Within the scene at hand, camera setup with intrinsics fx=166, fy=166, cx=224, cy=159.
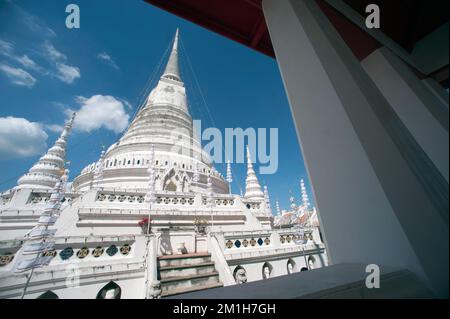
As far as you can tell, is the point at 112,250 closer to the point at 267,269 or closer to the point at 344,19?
the point at 267,269

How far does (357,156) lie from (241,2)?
202cm

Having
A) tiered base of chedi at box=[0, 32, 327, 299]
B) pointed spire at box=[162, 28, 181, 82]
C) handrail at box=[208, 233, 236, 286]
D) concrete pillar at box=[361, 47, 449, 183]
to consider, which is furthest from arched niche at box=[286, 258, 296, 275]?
pointed spire at box=[162, 28, 181, 82]

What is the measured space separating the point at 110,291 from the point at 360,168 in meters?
3.36

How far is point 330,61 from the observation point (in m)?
1.09

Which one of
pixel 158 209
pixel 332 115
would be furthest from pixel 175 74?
pixel 332 115

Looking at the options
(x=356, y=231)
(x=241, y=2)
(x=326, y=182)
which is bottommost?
(x=356, y=231)

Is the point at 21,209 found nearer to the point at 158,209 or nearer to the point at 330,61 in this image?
the point at 158,209

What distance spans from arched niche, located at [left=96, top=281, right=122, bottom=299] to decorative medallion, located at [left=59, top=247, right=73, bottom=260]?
74 centimetres

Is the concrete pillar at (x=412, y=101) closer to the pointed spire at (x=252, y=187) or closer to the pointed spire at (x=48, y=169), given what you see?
the pointed spire at (x=48, y=169)

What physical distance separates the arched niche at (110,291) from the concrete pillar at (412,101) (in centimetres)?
361

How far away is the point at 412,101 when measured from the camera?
1.31 metres

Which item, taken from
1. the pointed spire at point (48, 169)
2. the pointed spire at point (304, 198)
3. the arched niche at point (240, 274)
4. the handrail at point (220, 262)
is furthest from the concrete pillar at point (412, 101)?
the pointed spire at point (304, 198)

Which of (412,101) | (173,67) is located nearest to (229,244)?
(412,101)
